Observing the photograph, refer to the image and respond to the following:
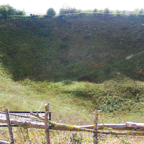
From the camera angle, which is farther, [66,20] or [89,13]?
[89,13]

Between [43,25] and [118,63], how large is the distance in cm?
2067

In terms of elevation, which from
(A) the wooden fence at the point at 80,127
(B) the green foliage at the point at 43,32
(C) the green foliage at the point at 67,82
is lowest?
(C) the green foliage at the point at 67,82

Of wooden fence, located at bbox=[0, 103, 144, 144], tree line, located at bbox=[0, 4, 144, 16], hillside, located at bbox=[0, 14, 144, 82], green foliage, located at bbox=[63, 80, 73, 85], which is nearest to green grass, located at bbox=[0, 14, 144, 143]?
hillside, located at bbox=[0, 14, 144, 82]

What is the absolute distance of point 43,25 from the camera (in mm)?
31141

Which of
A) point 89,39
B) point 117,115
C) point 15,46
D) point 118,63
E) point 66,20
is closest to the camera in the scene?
point 117,115

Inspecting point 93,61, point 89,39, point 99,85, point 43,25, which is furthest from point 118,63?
point 43,25

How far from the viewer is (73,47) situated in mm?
26062

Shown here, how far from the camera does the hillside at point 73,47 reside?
1964cm

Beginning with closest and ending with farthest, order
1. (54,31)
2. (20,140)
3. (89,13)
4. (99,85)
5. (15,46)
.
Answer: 1. (20,140)
2. (99,85)
3. (15,46)
4. (54,31)
5. (89,13)

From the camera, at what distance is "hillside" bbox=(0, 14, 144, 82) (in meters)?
19.6

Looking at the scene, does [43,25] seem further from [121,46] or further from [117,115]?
[117,115]

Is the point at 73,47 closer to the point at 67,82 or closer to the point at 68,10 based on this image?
the point at 67,82

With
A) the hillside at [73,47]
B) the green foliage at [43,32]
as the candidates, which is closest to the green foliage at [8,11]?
the hillside at [73,47]

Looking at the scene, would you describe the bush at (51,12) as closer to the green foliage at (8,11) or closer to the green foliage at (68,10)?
the green foliage at (68,10)
